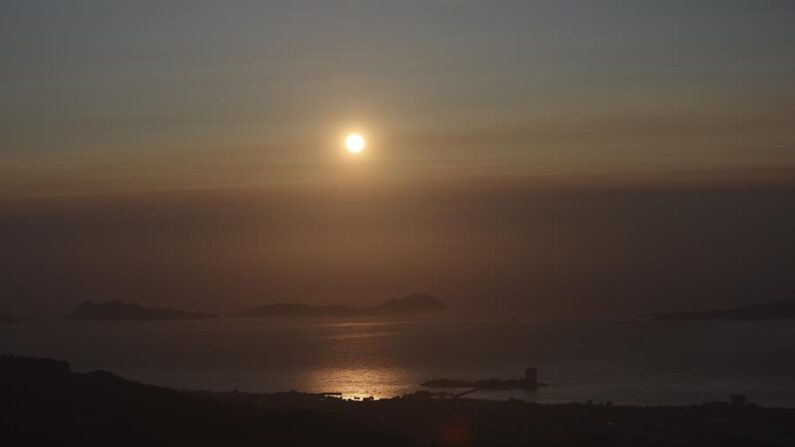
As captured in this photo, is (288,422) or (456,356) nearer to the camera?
(288,422)

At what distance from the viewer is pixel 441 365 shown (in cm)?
6506

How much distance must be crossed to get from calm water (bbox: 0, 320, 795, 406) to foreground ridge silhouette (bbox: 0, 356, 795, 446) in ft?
51.0

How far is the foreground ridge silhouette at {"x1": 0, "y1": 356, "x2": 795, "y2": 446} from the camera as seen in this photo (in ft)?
→ 58.2

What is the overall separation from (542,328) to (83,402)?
303ft

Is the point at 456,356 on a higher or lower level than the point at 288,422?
higher

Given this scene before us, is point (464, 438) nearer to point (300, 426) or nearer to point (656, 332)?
point (300, 426)

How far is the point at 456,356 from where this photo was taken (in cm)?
7269

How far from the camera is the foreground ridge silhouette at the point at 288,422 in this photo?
17.7 metres

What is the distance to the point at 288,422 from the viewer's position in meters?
20.1

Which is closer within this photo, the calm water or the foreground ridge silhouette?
the foreground ridge silhouette

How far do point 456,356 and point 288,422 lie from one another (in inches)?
2101

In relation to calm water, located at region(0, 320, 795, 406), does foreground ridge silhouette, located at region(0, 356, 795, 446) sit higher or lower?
lower

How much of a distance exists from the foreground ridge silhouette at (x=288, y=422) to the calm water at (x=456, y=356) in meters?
15.5

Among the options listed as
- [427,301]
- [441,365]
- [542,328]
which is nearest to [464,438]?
[441,365]
